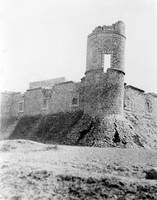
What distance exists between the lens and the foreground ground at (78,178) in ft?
29.3

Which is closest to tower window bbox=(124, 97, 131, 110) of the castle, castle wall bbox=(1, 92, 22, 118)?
the castle

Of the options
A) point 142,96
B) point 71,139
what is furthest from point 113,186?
point 142,96

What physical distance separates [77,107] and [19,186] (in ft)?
48.0

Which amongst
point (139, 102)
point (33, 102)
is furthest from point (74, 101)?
point (33, 102)

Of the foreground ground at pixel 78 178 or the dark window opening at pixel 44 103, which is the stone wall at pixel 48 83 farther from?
the foreground ground at pixel 78 178

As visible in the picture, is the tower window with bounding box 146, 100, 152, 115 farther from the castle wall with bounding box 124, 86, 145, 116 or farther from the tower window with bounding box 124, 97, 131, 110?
the tower window with bounding box 124, 97, 131, 110

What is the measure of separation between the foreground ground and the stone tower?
8.31m

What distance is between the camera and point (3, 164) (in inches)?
434

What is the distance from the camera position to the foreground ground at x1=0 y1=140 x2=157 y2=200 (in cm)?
892

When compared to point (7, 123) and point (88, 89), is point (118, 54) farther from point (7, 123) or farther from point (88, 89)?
point (7, 123)

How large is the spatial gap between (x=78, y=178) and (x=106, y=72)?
12.6m

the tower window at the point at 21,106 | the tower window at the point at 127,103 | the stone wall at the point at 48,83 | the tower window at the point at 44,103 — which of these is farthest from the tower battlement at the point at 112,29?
the stone wall at the point at 48,83

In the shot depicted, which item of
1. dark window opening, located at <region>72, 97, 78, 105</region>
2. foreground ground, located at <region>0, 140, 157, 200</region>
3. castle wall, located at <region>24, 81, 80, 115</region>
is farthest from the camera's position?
castle wall, located at <region>24, 81, 80, 115</region>

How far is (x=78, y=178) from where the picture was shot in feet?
31.4
